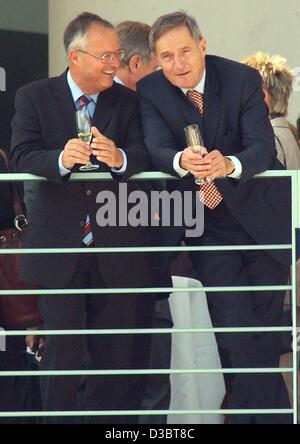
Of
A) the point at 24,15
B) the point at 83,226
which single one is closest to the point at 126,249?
the point at 83,226

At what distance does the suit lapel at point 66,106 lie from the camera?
5176mm

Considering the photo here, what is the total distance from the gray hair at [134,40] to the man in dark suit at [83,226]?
55cm

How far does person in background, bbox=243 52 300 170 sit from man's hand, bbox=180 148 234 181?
99 centimetres

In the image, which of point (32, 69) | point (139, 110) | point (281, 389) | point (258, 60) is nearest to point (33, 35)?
point (32, 69)

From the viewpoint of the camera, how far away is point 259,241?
16.9 feet

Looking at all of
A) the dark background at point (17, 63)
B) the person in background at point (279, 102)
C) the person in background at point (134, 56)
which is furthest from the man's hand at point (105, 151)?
the dark background at point (17, 63)

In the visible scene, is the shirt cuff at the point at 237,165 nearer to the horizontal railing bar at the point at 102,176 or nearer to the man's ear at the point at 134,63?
the horizontal railing bar at the point at 102,176

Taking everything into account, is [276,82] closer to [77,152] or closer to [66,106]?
[66,106]

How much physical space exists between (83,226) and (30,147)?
376mm

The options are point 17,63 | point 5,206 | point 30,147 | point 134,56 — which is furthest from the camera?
point 17,63

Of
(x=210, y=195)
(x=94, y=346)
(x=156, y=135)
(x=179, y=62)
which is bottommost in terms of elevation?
(x=94, y=346)

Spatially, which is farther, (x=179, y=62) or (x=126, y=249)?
(x=179, y=62)

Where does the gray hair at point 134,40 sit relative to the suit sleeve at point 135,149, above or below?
above

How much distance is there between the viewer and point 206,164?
4.79 meters
